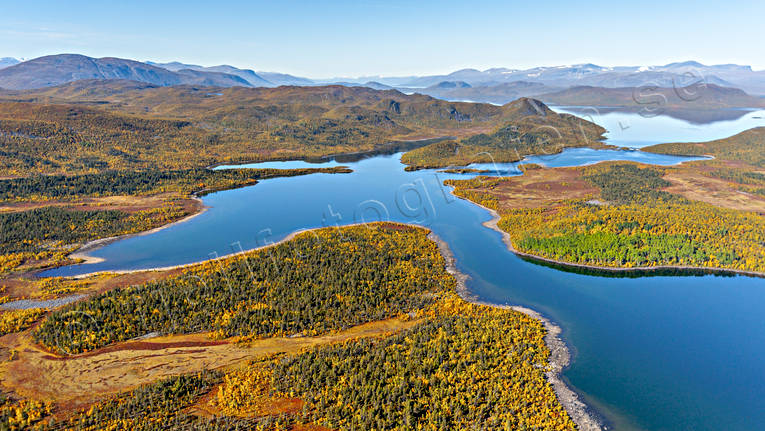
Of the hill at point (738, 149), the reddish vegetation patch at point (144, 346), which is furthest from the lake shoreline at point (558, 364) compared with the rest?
the hill at point (738, 149)

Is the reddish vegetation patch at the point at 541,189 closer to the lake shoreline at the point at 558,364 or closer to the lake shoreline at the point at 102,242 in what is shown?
the lake shoreline at the point at 558,364

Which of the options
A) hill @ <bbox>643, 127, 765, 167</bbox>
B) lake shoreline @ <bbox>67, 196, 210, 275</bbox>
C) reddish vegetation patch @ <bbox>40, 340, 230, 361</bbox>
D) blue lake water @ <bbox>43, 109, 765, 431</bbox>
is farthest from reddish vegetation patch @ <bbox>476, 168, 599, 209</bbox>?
lake shoreline @ <bbox>67, 196, 210, 275</bbox>

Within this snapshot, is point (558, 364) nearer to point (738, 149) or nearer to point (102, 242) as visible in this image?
point (102, 242)

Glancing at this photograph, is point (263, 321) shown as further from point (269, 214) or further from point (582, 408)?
point (269, 214)

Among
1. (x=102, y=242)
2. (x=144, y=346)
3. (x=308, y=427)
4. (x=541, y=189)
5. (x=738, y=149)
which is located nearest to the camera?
(x=308, y=427)

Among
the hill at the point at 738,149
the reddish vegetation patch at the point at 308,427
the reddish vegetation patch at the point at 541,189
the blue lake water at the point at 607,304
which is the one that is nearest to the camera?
the reddish vegetation patch at the point at 308,427

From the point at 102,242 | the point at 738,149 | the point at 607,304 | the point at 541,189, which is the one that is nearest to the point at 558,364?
the point at 607,304
